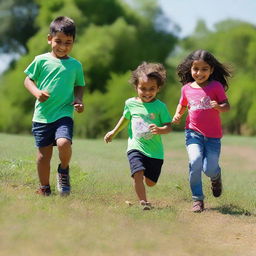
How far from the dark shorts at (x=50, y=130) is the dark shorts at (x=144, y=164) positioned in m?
0.65

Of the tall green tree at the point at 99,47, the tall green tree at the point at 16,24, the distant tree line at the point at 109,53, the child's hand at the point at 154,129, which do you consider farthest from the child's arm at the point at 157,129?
the tall green tree at the point at 16,24

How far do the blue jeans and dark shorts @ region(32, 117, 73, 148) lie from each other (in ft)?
4.10

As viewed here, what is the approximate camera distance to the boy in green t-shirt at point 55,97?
5.89m

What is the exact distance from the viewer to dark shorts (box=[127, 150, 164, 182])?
5.77m

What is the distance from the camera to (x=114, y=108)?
73.7 feet

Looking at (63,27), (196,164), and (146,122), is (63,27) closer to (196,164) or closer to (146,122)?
(146,122)

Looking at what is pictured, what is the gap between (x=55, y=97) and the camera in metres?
5.90

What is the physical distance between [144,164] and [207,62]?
1259mm

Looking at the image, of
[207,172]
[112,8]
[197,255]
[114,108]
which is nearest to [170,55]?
[112,8]

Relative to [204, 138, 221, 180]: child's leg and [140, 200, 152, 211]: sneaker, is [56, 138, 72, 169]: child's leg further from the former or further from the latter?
[204, 138, 221, 180]: child's leg

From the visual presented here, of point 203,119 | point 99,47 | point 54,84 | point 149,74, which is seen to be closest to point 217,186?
point 203,119

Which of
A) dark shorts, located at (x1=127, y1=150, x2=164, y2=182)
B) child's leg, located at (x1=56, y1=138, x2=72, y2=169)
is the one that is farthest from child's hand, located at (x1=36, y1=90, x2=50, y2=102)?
dark shorts, located at (x1=127, y1=150, x2=164, y2=182)

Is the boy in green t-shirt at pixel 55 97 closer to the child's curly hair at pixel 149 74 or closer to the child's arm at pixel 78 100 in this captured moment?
the child's arm at pixel 78 100

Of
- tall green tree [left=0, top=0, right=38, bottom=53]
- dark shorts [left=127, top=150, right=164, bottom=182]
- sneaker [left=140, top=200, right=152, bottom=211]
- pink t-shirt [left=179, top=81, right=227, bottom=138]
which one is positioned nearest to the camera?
sneaker [left=140, top=200, right=152, bottom=211]
